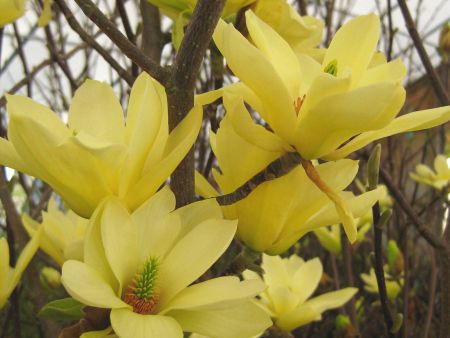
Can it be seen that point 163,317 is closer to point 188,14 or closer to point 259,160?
point 259,160

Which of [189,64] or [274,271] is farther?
[274,271]

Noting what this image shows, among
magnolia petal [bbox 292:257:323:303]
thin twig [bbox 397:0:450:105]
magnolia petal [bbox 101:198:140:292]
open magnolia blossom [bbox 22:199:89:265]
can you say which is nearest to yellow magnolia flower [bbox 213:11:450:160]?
magnolia petal [bbox 101:198:140:292]

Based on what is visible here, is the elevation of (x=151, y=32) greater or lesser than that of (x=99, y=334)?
greater

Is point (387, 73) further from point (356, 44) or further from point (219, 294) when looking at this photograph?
point (219, 294)

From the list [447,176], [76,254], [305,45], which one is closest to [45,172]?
[76,254]

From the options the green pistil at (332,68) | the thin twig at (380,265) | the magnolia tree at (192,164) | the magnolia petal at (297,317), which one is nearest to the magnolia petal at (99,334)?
the magnolia tree at (192,164)

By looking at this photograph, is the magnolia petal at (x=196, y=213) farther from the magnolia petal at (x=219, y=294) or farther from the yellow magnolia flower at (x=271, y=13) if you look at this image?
the yellow magnolia flower at (x=271, y=13)

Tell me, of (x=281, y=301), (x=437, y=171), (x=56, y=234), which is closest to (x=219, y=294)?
(x=56, y=234)
